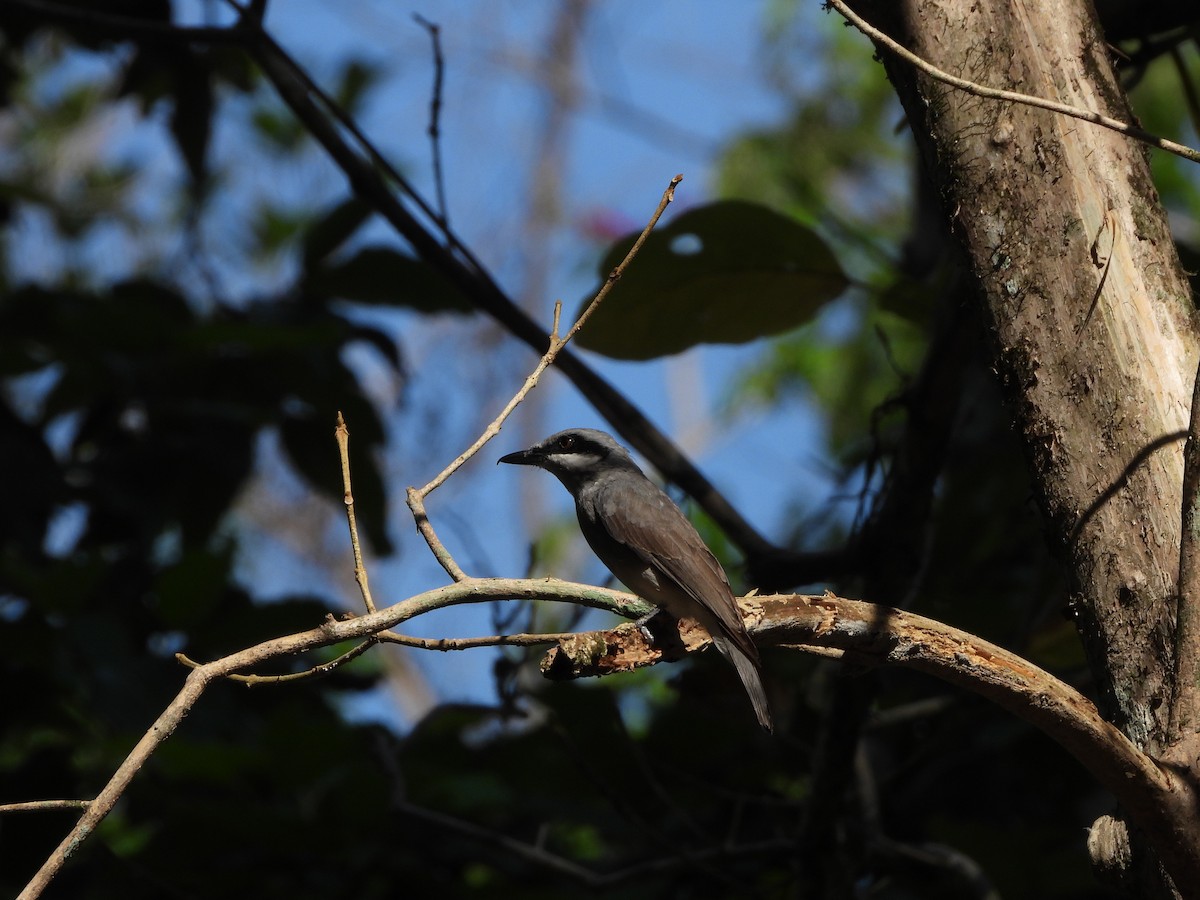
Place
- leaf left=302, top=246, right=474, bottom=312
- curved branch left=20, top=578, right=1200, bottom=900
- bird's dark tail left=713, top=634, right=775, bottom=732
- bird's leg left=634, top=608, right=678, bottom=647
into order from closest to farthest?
1. curved branch left=20, top=578, right=1200, bottom=900
2. bird's leg left=634, top=608, right=678, bottom=647
3. bird's dark tail left=713, top=634, right=775, bottom=732
4. leaf left=302, top=246, right=474, bottom=312

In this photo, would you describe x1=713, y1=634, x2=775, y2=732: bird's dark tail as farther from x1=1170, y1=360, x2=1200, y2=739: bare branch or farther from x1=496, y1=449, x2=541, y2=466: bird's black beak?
x1=496, y1=449, x2=541, y2=466: bird's black beak

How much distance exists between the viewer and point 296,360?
16.5 feet

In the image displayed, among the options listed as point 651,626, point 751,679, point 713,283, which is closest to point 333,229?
point 713,283

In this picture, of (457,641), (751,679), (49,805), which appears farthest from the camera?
(751,679)

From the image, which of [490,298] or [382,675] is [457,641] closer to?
[490,298]

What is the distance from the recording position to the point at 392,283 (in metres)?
5.10

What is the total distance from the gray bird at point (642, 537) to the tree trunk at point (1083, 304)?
0.81 meters

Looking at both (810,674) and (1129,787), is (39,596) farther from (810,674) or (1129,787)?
(1129,787)

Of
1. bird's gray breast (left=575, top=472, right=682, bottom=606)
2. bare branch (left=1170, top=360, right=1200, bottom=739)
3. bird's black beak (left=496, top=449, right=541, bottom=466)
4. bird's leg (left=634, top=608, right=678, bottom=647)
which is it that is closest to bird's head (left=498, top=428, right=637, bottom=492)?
bird's black beak (left=496, top=449, right=541, bottom=466)

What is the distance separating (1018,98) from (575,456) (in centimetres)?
315

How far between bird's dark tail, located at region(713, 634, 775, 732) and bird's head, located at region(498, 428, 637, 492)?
1567mm

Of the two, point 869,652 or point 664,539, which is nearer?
point 869,652

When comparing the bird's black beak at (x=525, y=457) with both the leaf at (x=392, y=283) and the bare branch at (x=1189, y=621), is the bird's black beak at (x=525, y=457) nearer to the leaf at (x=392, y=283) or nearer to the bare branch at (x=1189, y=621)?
the leaf at (x=392, y=283)

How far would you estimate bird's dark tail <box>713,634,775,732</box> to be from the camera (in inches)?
136
